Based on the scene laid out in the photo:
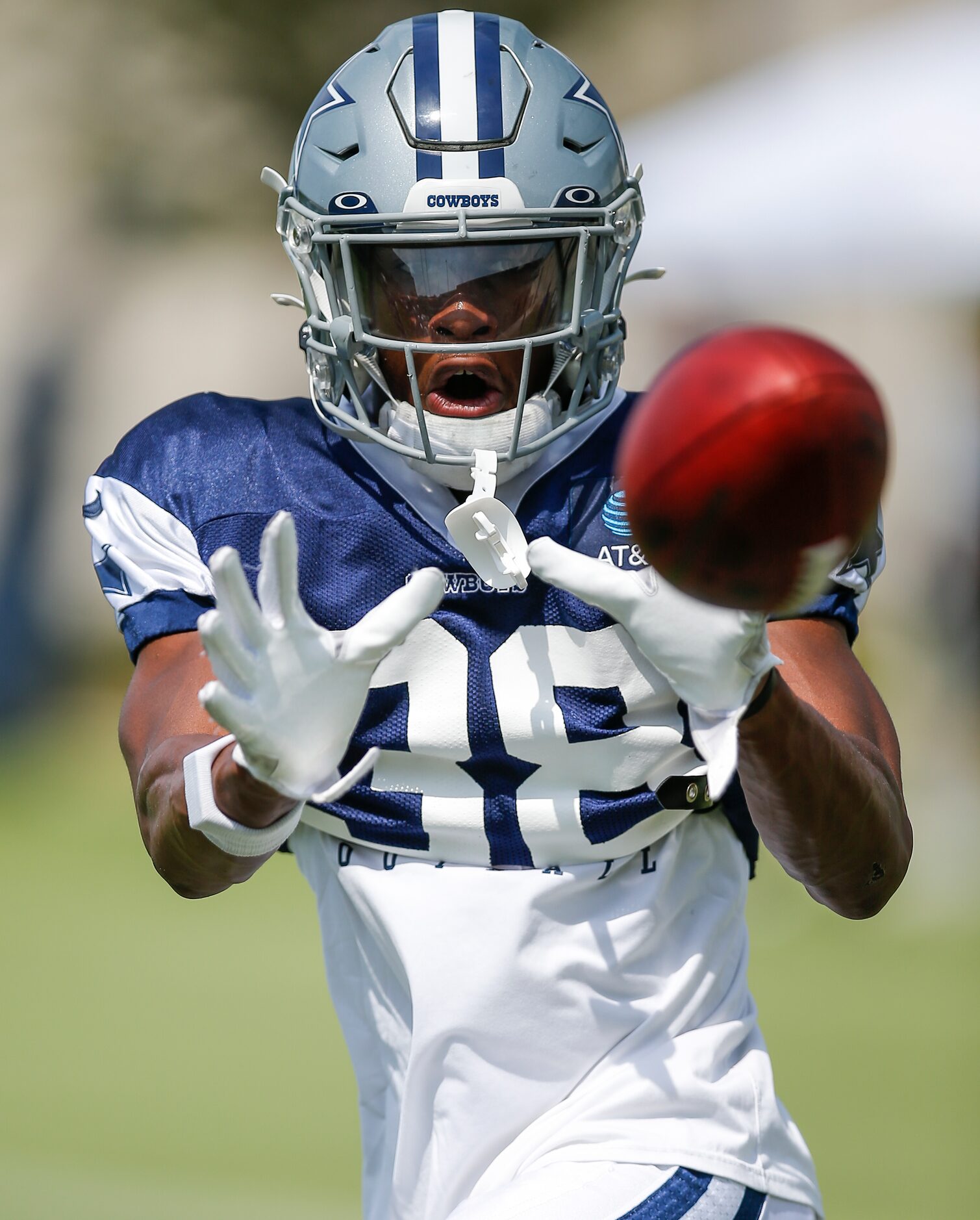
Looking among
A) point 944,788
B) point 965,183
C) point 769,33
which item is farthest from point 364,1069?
point 769,33

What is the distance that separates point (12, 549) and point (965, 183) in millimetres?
4749

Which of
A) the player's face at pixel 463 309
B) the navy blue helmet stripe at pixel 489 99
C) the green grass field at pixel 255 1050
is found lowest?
the green grass field at pixel 255 1050

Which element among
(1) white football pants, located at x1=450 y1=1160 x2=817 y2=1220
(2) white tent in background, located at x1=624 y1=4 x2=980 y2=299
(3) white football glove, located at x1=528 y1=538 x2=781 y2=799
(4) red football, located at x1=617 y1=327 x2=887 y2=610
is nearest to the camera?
(4) red football, located at x1=617 y1=327 x2=887 y2=610

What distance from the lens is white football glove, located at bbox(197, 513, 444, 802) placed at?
4.36 ft

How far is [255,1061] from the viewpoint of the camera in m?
3.86

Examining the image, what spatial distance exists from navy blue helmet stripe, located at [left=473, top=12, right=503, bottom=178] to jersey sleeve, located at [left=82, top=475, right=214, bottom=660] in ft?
1.80

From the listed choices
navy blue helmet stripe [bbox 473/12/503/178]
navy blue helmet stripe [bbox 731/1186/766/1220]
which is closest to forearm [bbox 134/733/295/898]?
navy blue helmet stripe [bbox 731/1186/766/1220]

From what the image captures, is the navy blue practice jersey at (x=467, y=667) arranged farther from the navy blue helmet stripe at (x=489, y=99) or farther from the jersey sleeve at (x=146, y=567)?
the navy blue helmet stripe at (x=489, y=99)

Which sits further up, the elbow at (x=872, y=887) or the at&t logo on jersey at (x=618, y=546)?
the at&t logo on jersey at (x=618, y=546)

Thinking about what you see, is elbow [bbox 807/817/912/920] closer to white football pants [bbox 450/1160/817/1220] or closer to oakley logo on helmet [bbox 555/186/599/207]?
white football pants [bbox 450/1160/817/1220]

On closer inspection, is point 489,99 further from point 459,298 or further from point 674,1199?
point 674,1199

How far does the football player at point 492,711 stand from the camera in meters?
1.62

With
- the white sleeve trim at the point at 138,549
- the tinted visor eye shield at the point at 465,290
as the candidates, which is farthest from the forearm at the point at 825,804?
the white sleeve trim at the point at 138,549

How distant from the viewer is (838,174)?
20.4 ft
